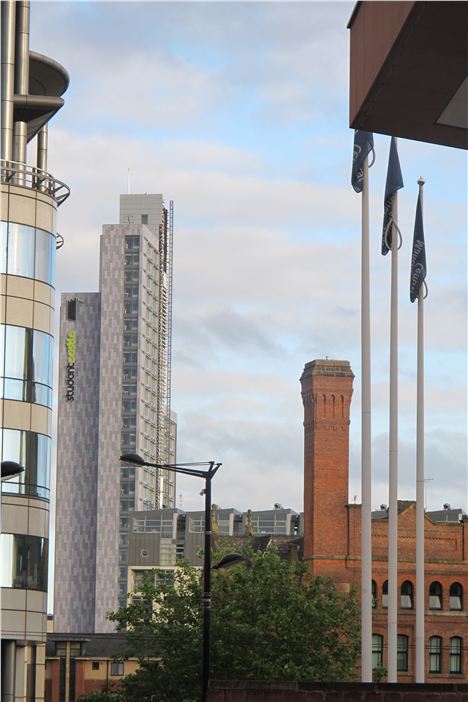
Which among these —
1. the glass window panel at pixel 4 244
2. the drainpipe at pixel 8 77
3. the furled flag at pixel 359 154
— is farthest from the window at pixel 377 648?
the drainpipe at pixel 8 77

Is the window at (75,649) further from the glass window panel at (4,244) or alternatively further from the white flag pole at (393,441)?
the glass window panel at (4,244)

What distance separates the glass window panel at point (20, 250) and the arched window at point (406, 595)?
4309cm

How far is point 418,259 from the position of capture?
→ 1916 inches

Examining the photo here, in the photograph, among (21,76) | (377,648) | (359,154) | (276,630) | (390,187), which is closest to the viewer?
(359,154)

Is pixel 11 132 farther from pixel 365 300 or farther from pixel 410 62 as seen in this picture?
pixel 410 62

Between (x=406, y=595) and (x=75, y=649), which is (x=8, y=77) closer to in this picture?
(x=406, y=595)

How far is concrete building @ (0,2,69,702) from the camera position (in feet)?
152

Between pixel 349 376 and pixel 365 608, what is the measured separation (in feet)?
144

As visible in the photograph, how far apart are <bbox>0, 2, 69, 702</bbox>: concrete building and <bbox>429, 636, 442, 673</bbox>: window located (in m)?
38.9

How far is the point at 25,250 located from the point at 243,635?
17.5 metres

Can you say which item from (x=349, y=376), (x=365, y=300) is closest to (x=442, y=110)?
(x=365, y=300)

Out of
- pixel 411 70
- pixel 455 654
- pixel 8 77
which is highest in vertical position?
pixel 8 77

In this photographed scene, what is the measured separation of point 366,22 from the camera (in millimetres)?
12438

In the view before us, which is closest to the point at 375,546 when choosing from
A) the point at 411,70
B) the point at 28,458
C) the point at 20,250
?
the point at 28,458
